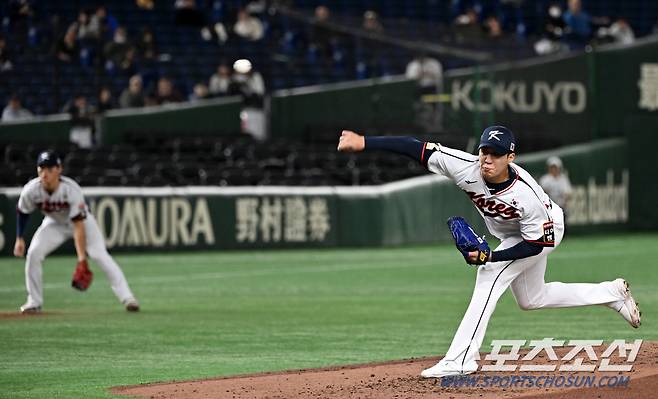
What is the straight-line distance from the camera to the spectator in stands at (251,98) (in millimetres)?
26228

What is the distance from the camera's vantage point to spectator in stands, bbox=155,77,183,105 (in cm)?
2561

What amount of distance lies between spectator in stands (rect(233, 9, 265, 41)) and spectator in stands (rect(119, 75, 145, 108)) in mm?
2498

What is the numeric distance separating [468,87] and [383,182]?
341 centimetres

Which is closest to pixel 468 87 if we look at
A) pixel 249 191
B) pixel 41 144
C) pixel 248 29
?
pixel 248 29

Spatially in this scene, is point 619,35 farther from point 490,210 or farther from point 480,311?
point 480,311

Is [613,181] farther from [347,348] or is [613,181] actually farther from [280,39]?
[347,348]

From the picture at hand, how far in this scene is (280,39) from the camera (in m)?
27.3

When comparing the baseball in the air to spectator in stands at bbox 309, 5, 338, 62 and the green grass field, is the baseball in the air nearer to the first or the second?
spectator in stands at bbox 309, 5, 338, 62

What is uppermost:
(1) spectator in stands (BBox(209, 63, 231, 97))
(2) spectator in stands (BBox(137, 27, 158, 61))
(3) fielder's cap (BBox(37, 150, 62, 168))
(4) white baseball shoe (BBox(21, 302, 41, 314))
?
(2) spectator in stands (BBox(137, 27, 158, 61))

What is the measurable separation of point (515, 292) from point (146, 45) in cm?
1803

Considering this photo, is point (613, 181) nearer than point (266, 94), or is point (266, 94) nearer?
point (266, 94)

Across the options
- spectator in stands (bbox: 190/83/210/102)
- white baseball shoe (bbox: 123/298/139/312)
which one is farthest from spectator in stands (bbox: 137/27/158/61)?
white baseball shoe (bbox: 123/298/139/312)

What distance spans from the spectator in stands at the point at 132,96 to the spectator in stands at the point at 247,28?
250cm

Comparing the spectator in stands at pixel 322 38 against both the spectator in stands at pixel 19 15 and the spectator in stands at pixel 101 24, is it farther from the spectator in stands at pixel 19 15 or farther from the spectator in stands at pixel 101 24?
the spectator in stands at pixel 19 15
